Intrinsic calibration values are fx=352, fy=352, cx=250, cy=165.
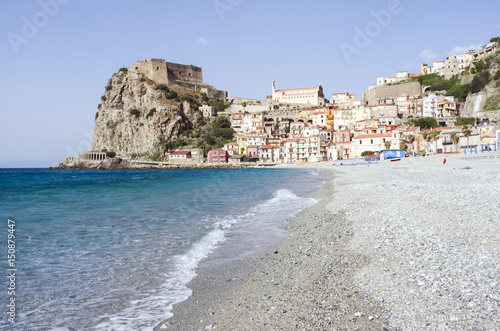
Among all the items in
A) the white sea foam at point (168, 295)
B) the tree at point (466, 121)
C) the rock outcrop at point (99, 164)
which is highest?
the tree at point (466, 121)

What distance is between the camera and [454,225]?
7.64 m

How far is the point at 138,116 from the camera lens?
4097 inches

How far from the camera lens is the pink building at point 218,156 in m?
85.9

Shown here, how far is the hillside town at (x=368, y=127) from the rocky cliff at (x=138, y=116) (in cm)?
1134

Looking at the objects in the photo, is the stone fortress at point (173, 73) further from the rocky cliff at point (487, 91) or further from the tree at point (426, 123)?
the rocky cliff at point (487, 91)

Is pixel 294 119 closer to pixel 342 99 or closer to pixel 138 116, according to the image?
pixel 342 99

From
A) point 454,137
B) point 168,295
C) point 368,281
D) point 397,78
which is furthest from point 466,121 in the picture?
point 168,295

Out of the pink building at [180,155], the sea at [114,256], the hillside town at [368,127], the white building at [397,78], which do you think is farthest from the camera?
the white building at [397,78]

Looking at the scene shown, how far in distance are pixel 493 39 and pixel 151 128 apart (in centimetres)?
8858

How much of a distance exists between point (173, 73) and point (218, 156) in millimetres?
42760

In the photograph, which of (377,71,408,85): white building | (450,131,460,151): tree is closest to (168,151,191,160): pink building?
(450,131,460,151): tree

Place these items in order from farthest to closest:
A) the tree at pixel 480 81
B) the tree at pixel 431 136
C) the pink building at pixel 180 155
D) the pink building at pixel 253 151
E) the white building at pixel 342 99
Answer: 1. the white building at pixel 342 99
2. the pink building at pixel 180 155
3. the pink building at pixel 253 151
4. the tree at pixel 480 81
5. the tree at pixel 431 136

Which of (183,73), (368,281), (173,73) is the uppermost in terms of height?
(183,73)

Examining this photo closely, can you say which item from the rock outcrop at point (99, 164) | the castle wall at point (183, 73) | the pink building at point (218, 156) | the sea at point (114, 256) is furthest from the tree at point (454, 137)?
the castle wall at point (183, 73)
